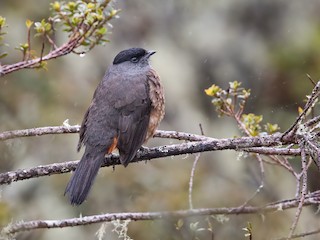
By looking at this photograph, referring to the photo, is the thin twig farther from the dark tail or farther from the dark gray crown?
the dark gray crown

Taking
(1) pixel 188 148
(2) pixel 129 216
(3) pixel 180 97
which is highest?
(1) pixel 188 148

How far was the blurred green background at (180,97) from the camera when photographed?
5.82 meters

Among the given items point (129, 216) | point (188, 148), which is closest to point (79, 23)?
point (188, 148)

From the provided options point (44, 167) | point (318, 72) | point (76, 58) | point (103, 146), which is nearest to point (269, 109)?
point (318, 72)

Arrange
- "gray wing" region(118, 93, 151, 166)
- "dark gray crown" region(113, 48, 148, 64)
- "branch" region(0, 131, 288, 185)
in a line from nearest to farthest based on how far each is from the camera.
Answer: "branch" region(0, 131, 288, 185) < "gray wing" region(118, 93, 151, 166) < "dark gray crown" region(113, 48, 148, 64)

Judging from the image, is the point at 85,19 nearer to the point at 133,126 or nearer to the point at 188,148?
the point at 133,126

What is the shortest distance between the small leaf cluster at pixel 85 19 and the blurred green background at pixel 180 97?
132cm

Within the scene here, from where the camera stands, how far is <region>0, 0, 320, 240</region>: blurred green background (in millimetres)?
5820

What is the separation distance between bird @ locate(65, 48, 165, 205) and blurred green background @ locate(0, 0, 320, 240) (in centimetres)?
90

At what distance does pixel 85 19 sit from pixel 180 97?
8.02 feet

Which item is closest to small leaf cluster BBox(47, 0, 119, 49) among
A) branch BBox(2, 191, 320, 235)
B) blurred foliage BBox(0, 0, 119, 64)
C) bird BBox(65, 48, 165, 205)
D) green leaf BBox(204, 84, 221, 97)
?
blurred foliage BBox(0, 0, 119, 64)

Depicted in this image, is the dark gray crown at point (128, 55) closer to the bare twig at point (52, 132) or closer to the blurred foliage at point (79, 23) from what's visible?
the blurred foliage at point (79, 23)

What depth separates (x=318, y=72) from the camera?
671cm

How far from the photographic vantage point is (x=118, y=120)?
501 centimetres
